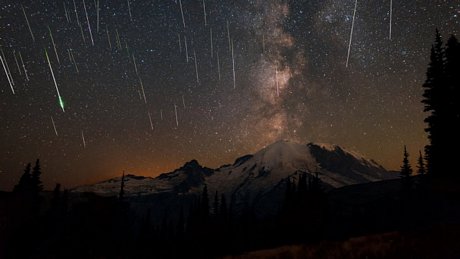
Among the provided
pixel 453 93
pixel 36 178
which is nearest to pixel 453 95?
pixel 453 93

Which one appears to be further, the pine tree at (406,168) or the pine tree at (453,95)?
the pine tree at (406,168)

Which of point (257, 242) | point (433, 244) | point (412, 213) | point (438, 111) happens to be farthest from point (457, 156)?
point (412, 213)

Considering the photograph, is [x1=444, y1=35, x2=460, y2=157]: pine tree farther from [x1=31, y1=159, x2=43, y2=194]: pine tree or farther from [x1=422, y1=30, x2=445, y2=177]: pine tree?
[x1=31, y1=159, x2=43, y2=194]: pine tree

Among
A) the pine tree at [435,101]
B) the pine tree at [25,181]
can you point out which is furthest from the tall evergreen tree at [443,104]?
the pine tree at [25,181]

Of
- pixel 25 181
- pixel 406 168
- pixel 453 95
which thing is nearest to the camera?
pixel 453 95

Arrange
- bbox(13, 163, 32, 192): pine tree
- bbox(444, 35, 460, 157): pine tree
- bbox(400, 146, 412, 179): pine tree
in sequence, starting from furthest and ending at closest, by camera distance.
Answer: bbox(400, 146, 412, 179): pine tree < bbox(13, 163, 32, 192): pine tree < bbox(444, 35, 460, 157): pine tree

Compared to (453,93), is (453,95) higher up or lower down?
lower down

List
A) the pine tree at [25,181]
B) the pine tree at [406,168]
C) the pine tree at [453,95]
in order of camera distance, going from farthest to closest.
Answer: the pine tree at [406,168], the pine tree at [25,181], the pine tree at [453,95]

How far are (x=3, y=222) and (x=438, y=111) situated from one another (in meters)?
41.6

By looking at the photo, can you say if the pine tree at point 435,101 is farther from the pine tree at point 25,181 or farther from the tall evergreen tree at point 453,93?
the pine tree at point 25,181

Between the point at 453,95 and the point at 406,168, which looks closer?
the point at 453,95

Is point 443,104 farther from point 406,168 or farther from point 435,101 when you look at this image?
point 406,168

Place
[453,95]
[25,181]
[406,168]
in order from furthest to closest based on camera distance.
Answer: [406,168], [25,181], [453,95]

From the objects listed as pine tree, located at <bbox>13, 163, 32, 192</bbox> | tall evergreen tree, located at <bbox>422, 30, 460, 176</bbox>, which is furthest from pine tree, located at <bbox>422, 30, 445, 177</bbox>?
pine tree, located at <bbox>13, 163, 32, 192</bbox>
